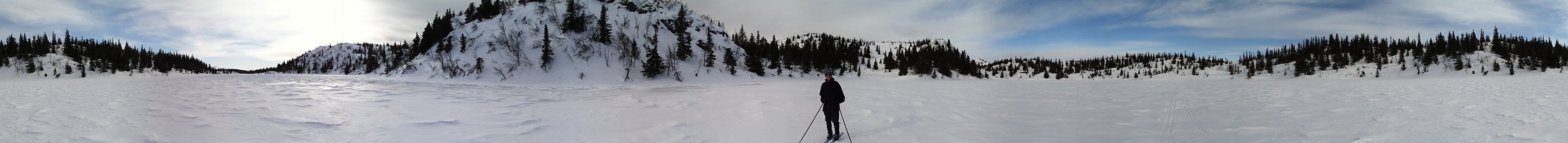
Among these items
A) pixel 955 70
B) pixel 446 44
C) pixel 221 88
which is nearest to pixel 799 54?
pixel 955 70

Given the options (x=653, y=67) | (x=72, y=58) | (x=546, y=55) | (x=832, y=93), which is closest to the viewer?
(x=832, y=93)

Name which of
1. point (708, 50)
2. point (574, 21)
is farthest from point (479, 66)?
point (708, 50)

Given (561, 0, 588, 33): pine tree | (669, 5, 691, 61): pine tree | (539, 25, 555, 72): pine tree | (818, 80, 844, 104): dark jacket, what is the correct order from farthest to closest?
(561, 0, 588, 33): pine tree, (669, 5, 691, 61): pine tree, (539, 25, 555, 72): pine tree, (818, 80, 844, 104): dark jacket

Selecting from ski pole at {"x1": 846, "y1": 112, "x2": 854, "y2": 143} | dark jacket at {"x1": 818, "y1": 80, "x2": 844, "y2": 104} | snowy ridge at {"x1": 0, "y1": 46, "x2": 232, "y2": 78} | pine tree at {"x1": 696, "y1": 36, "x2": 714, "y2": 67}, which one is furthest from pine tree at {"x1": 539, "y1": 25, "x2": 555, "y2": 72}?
snowy ridge at {"x1": 0, "y1": 46, "x2": 232, "y2": 78}

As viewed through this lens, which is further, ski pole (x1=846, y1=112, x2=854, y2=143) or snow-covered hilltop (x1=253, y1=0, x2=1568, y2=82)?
snow-covered hilltop (x1=253, y1=0, x2=1568, y2=82)

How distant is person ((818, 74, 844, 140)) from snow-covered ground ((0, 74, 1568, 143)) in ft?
1.33

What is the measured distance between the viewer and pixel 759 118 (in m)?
9.71

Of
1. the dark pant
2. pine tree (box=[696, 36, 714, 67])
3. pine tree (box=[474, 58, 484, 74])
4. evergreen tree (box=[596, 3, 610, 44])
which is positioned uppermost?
evergreen tree (box=[596, 3, 610, 44])

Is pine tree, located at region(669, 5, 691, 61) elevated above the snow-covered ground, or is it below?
above

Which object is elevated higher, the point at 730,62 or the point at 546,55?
the point at 546,55

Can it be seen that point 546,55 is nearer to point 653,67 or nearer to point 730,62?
point 653,67

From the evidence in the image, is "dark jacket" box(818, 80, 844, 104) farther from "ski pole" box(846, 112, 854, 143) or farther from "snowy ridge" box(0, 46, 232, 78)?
"snowy ridge" box(0, 46, 232, 78)

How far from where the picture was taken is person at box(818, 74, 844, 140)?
713 centimetres

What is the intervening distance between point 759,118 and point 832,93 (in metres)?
2.65
